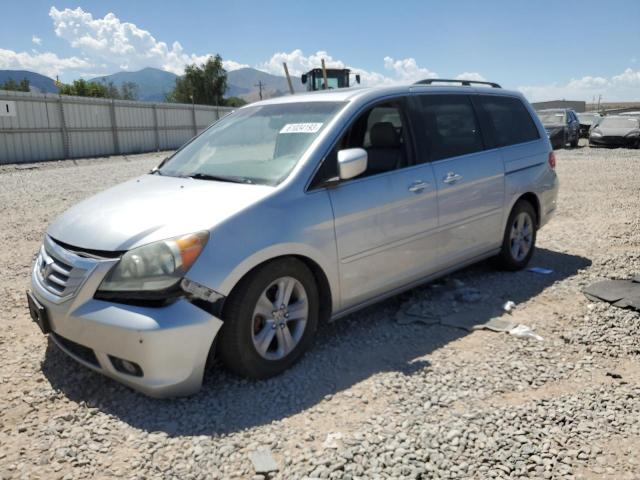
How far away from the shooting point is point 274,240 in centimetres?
333

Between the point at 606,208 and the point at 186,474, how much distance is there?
889 centimetres

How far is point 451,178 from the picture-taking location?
15.2 ft

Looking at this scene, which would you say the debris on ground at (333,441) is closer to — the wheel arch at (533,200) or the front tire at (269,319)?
the front tire at (269,319)

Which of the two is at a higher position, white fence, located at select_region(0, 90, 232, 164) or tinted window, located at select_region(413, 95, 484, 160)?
white fence, located at select_region(0, 90, 232, 164)

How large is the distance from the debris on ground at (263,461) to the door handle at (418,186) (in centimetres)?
230

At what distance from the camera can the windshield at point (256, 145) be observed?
3773 mm

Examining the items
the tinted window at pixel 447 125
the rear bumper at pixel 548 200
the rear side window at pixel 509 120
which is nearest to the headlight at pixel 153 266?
the tinted window at pixel 447 125

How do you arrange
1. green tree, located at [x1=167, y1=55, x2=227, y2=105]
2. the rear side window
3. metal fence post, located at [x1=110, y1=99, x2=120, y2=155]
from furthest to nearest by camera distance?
green tree, located at [x1=167, y1=55, x2=227, y2=105] → metal fence post, located at [x1=110, y1=99, x2=120, y2=155] → the rear side window

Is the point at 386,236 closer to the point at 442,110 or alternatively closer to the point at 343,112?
the point at 343,112

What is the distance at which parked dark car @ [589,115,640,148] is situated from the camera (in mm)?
23781

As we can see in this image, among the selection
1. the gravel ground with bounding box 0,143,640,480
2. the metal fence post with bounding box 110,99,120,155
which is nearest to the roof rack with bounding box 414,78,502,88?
the gravel ground with bounding box 0,143,640,480

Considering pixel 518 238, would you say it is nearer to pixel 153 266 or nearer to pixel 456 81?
pixel 456 81

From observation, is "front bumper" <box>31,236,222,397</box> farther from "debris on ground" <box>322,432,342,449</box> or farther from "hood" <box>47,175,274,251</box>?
"debris on ground" <box>322,432,342,449</box>

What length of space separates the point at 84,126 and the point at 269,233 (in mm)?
23790
